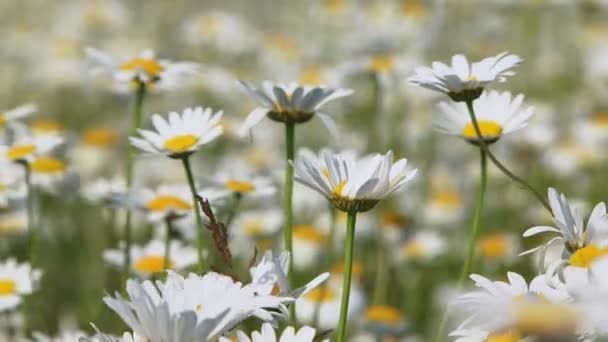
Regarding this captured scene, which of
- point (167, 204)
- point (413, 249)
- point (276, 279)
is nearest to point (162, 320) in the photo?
Result: point (276, 279)

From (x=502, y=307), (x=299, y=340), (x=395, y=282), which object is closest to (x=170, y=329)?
(x=299, y=340)

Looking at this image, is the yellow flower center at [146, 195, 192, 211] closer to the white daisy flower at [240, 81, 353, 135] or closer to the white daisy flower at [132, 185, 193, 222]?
the white daisy flower at [132, 185, 193, 222]

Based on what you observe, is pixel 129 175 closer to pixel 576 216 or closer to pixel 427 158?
pixel 576 216

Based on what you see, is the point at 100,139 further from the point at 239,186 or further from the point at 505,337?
the point at 505,337

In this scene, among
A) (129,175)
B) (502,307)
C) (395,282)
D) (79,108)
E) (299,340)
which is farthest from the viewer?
(79,108)

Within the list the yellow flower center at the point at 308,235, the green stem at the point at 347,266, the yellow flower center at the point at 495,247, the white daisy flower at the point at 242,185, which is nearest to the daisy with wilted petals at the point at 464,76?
the green stem at the point at 347,266

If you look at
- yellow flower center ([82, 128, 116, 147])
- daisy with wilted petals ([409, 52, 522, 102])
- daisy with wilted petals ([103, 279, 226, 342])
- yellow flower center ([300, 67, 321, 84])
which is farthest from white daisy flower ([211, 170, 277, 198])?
yellow flower center ([82, 128, 116, 147])

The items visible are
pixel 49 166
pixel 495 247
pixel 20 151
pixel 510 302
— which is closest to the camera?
pixel 510 302
